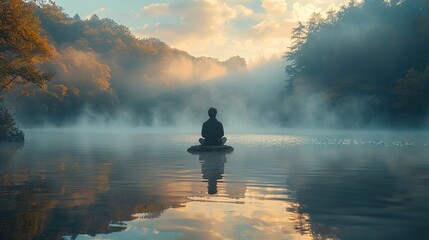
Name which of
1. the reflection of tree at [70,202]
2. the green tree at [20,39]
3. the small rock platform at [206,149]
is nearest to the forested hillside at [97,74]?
the green tree at [20,39]

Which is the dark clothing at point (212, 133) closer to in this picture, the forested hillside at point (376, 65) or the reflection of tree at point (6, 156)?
the reflection of tree at point (6, 156)

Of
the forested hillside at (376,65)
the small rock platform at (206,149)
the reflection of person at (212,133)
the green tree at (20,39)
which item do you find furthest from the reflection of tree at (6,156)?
the forested hillside at (376,65)

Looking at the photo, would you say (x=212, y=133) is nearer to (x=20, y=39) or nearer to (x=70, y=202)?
(x=20, y=39)

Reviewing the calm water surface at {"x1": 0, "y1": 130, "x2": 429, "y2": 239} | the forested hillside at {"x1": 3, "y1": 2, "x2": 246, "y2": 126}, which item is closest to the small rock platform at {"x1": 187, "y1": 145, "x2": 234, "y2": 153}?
the calm water surface at {"x1": 0, "y1": 130, "x2": 429, "y2": 239}

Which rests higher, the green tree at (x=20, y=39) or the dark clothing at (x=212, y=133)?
the green tree at (x=20, y=39)

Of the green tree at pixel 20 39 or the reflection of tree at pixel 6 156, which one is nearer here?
the reflection of tree at pixel 6 156

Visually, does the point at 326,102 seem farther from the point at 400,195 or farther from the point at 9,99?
the point at 400,195

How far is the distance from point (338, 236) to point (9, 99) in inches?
2605

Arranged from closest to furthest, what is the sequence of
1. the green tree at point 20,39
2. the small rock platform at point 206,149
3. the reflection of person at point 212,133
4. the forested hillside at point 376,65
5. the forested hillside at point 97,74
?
the small rock platform at point 206,149 < the reflection of person at point 212,133 < the green tree at point 20,39 < the forested hillside at point 376,65 < the forested hillside at point 97,74

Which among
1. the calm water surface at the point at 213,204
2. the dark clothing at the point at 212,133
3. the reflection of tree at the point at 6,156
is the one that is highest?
the dark clothing at the point at 212,133

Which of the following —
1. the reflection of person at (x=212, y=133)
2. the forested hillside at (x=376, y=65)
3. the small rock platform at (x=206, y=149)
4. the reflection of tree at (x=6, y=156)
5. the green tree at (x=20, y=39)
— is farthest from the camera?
the forested hillside at (x=376, y=65)

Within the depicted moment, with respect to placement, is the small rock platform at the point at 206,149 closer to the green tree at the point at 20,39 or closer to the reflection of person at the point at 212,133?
the reflection of person at the point at 212,133

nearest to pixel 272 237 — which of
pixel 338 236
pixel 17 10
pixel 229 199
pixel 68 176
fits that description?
pixel 338 236

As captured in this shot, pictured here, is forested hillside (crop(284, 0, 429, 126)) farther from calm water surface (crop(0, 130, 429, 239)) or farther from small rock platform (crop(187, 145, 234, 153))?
calm water surface (crop(0, 130, 429, 239))
